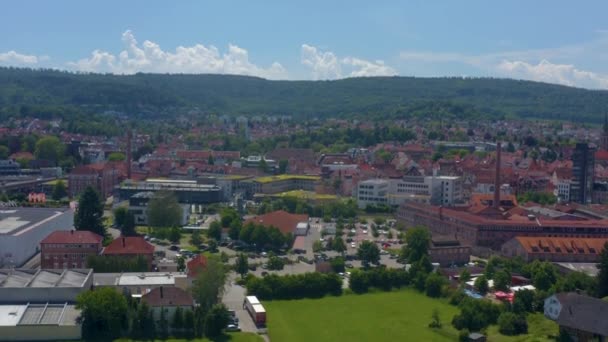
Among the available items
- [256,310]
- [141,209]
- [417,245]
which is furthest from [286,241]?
[256,310]

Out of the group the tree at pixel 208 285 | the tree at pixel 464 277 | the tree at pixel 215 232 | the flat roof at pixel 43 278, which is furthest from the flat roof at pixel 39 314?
the tree at pixel 215 232

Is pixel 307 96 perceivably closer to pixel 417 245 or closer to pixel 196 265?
pixel 417 245

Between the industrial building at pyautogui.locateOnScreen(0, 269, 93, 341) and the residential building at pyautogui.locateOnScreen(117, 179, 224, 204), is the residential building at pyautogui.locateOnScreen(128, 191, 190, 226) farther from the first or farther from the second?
the industrial building at pyautogui.locateOnScreen(0, 269, 93, 341)

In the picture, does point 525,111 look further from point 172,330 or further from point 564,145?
point 172,330

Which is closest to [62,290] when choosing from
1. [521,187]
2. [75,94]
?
[521,187]

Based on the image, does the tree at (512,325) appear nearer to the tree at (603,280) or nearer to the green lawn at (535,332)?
the green lawn at (535,332)

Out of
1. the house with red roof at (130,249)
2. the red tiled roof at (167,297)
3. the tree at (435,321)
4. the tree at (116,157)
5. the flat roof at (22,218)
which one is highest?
the tree at (116,157)
